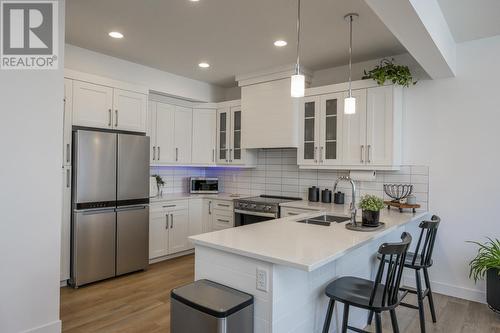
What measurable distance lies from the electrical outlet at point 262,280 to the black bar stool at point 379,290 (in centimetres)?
49

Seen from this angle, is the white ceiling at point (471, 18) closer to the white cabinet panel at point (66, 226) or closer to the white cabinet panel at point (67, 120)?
the white cabinet panel at point (67, 120)

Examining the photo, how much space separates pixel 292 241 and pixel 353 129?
7.33 ft

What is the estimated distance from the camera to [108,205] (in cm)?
372

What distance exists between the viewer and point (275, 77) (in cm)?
438

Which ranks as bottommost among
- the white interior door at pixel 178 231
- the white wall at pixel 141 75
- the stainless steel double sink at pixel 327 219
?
the white interior door at pixel 178 231

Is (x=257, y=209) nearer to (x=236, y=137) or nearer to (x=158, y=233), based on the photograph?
(x=236, y=137)

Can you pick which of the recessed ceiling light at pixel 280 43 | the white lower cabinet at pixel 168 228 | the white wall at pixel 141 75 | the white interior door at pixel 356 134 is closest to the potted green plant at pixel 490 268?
the white interior door at pixel 356 134

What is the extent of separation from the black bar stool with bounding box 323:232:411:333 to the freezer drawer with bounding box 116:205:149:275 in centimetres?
269

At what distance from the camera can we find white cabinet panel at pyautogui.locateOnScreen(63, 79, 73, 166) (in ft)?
11.4

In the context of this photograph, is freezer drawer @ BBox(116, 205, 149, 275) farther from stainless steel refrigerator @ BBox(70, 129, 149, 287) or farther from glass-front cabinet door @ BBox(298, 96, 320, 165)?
glass-front cabinet door @ BBox(298, 96, 320, 165)

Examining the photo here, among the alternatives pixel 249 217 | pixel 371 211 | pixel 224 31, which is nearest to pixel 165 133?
pixel 249 217

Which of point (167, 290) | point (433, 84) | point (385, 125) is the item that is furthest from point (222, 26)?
point (167, 290)

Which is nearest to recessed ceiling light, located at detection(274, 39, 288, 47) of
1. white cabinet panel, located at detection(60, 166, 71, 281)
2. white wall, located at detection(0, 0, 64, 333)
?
white wall, located at detection(0, 0, 64, 333)

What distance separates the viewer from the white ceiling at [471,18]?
2.62m
